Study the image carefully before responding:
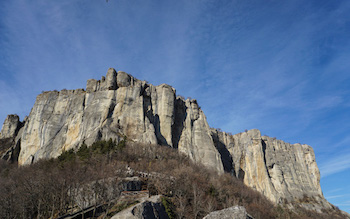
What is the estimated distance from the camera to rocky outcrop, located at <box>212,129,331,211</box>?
84.6 meters

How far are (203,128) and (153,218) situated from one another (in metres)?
56.0

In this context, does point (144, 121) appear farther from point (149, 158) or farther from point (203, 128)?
point (203, 128)

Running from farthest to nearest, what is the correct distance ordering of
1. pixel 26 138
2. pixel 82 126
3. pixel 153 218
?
pixel 26 138, pixel 82 126, pixel 153 218

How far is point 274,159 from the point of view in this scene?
94.1 meters

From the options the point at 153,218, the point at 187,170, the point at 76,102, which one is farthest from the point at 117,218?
the point at 76,102

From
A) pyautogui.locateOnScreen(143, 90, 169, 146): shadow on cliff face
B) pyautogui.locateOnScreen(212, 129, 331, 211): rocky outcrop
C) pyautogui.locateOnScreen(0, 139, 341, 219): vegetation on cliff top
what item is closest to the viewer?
pyautogui.locateOnScreen(0, 139, 341, 219): vegetation on cliff top

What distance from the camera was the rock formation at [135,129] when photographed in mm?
63531

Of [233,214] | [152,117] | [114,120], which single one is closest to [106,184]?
[233,214]

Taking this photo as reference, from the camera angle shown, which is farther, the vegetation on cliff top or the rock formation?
the rock formation

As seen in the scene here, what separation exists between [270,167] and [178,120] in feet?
130

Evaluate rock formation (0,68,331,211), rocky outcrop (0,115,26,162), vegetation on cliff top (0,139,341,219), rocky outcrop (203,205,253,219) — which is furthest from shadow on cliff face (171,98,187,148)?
rocky outcrop (203,205,253,219)

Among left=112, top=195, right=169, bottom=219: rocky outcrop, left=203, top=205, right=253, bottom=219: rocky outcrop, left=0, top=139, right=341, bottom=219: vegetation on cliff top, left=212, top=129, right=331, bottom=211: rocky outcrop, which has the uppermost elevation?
left=212, top=129, right=331, bottom=211: rocky outcrop

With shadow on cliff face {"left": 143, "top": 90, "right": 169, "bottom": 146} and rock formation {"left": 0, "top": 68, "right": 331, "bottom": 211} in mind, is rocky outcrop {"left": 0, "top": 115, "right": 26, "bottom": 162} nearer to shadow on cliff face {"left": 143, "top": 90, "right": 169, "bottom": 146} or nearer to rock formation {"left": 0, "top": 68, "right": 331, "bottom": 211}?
rock formation {"left": 0, "top": 68, "right": 331, "bottom": 211}

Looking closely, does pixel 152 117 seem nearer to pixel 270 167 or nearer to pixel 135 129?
pixel 135 129
